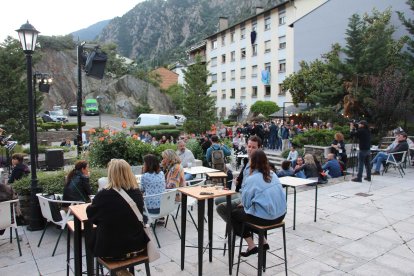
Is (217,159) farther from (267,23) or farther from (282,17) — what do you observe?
(267,23)

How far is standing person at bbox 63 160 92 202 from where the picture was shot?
5.43 m

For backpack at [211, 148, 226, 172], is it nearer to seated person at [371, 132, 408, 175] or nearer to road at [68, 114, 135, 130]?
seated person at [371, 132, 408, 175]

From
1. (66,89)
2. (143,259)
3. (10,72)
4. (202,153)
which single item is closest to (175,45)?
→ (66,89)

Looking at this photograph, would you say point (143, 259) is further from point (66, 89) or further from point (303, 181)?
point (66, 89)

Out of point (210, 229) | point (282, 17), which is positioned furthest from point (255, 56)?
point (210, 229)

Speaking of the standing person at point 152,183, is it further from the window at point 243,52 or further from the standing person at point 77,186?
the window at point 243,52

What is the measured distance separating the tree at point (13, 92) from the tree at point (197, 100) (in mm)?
9806

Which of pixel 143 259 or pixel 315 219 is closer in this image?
pixel 143 259

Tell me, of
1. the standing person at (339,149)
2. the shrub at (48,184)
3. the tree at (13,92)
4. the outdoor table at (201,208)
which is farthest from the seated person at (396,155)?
the tree at (13,92)

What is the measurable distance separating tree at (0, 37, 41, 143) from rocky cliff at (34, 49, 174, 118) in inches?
1355

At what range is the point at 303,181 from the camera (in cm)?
588

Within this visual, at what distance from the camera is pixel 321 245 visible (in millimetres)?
5234

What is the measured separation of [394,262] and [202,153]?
735cm

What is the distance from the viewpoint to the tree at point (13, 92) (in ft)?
61.0
